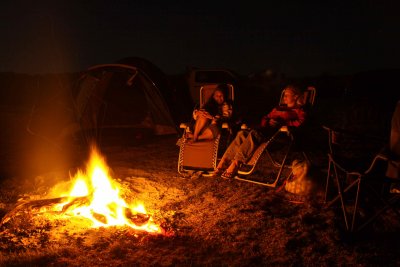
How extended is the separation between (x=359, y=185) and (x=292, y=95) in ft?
6.45

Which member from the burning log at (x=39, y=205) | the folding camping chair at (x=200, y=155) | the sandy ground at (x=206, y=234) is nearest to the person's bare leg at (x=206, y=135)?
the folding camping chair at (x=200, y=155)

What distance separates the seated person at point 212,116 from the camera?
503 cm

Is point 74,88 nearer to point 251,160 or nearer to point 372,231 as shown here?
point 251,160

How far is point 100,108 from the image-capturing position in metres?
8.10

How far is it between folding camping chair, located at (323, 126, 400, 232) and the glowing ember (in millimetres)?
1794

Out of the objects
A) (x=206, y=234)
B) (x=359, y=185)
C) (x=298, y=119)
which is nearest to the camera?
(x=359, y=185)

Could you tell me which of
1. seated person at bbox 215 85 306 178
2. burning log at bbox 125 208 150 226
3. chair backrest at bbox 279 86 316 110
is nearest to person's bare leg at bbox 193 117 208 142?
seated person at bbox 215 85 306 178

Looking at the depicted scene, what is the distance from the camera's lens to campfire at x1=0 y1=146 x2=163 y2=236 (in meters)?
3.41

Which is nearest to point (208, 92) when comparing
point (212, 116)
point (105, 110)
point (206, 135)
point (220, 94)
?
point (220, 94)

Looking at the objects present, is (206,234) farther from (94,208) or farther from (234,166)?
(234,166)

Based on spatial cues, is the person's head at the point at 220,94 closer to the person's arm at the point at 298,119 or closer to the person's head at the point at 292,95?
the person's head at the point at 292,95

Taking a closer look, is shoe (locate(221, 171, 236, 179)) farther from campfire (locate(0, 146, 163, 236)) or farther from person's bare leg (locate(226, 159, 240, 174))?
campfire (locate(0, 146, 163, 236))

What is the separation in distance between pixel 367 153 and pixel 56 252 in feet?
17.2

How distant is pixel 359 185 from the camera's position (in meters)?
3.06
